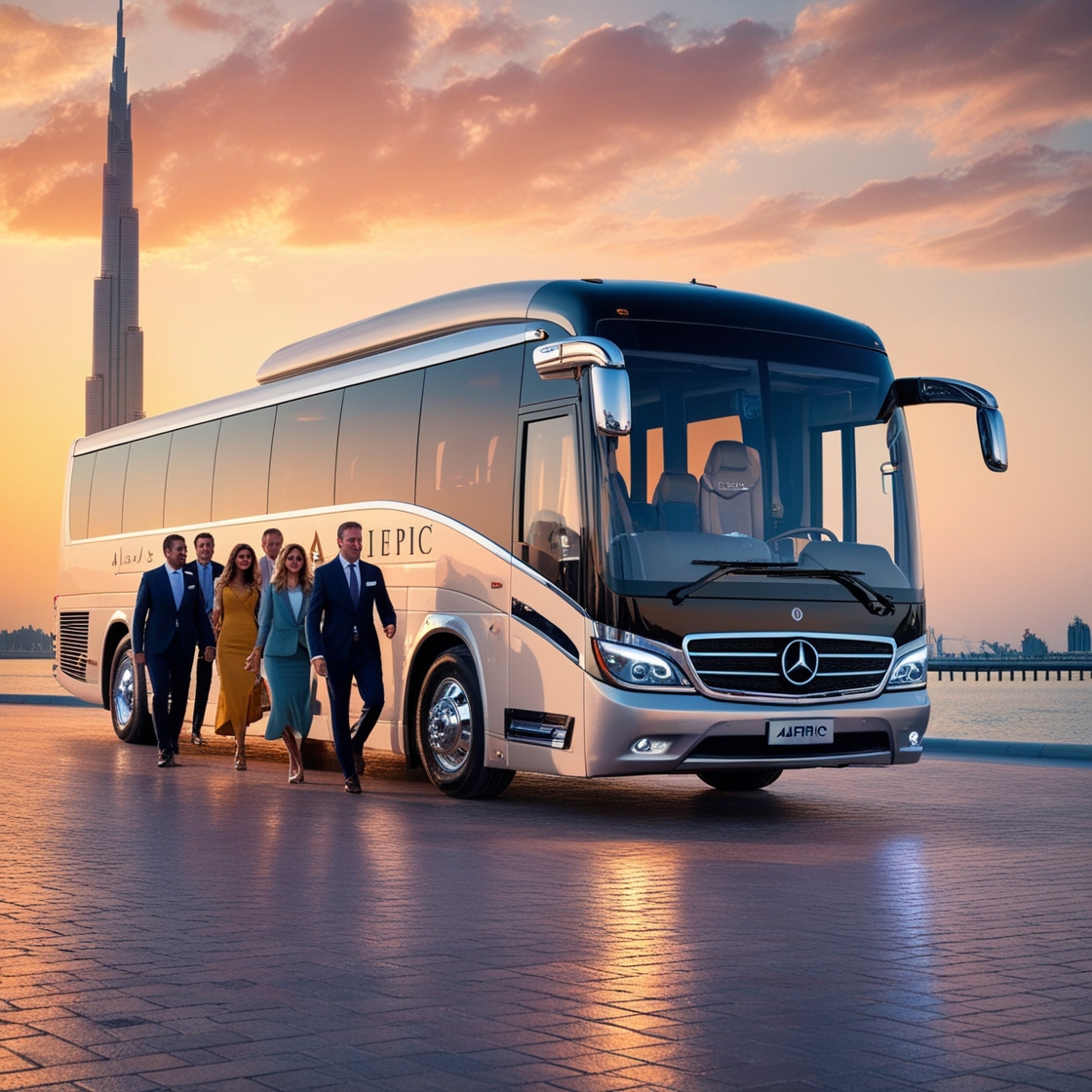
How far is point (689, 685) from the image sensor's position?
11.4 m

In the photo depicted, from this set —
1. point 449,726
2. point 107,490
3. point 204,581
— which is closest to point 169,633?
point 204,581

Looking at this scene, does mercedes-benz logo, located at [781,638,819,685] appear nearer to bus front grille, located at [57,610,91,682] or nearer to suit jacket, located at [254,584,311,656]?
suit jacket, located at [254,584,311,656]

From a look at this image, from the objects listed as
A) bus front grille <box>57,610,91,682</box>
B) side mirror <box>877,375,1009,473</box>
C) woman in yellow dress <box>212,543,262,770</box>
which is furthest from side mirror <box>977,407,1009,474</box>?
bus front grille <box>57,610,91,682</box>

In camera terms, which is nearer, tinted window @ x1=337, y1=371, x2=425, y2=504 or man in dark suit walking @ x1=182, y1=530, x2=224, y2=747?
tinted window @ x1=337, y1=371, x2=425, y2=504

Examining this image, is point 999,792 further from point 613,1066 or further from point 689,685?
point 613,1066

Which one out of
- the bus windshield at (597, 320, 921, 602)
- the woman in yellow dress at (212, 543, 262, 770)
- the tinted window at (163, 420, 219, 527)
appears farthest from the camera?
the tinted window at (163, 420, 219, 527)

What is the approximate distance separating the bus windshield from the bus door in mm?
408

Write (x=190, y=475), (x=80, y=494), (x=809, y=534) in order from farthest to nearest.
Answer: (x=80, y=494) → (x=190, y=475) → (x=809, y=534)

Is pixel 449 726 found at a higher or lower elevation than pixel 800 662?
lower

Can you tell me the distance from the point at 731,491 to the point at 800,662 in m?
1.27

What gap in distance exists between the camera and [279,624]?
47.0 feet

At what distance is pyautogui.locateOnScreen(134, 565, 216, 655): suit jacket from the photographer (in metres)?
16.0

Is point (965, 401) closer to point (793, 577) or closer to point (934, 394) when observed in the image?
point (934, 394)

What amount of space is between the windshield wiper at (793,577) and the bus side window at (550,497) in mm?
829
